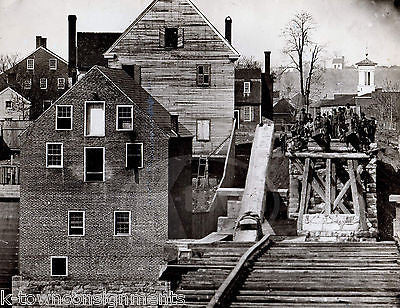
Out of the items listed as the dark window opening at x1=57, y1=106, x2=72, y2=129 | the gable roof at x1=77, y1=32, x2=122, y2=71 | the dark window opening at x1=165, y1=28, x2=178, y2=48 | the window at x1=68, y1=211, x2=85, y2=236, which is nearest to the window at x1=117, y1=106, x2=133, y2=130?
the dark window opening at x1=57, y1=106, x2=72, y2=129

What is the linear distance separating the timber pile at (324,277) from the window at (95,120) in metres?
8.66

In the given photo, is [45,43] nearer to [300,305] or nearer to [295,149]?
[295,149]

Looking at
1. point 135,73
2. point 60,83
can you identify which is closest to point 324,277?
point 135,73

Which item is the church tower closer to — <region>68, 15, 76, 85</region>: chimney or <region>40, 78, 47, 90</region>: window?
<region>68, 15, 76, 85</region>: chimney

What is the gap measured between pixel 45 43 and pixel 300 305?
6.74m

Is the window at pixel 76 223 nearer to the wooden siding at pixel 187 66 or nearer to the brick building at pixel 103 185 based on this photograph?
the brick building at pixel 103 185

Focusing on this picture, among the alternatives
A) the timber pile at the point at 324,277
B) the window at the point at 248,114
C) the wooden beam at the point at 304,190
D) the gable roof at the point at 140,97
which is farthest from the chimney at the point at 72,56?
the timber pile at the point at 324,277

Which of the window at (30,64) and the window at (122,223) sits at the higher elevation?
the window at (30,64)

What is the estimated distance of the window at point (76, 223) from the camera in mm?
14242

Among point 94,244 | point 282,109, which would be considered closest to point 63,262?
point 94,244

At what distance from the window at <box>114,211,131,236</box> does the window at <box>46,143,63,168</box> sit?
56.6 inches

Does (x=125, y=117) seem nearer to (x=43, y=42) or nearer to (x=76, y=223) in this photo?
(x=76, y=223)

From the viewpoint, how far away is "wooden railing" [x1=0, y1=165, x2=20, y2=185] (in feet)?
50.1

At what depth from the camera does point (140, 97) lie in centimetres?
1446
